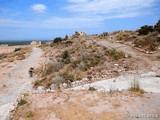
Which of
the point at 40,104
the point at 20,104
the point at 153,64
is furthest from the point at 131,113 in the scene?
Answer: the point at 153,64

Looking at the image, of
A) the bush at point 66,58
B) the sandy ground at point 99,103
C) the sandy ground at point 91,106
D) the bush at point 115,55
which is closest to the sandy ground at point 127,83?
the sandy ground at point 99,103

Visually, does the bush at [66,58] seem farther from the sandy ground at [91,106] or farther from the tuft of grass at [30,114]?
the tuft of grass at [30,114]

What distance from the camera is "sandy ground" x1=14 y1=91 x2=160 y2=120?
8859 millimetres

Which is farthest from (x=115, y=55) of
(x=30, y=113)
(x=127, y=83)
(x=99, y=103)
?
(x=30, y=113)

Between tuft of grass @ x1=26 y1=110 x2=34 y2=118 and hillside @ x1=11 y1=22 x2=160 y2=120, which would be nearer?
hillside @ x1=11 y1=22 x2=160 y2=120

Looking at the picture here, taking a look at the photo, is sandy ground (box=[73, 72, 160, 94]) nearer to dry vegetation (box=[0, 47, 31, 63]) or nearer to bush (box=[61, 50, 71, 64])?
bush (box=[61, 50, 71, 64])

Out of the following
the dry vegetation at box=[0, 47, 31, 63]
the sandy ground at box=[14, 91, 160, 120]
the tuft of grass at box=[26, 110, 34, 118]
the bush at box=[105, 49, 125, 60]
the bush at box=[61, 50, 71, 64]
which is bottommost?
the dry vegetation at box=[0, 47, 31, 63]

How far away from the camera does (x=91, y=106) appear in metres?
9.82

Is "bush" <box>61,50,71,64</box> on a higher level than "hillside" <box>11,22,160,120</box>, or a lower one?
higher

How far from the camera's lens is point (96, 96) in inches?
430

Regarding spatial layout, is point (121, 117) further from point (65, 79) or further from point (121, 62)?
point (121, 62)

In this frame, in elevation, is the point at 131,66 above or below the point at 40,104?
above

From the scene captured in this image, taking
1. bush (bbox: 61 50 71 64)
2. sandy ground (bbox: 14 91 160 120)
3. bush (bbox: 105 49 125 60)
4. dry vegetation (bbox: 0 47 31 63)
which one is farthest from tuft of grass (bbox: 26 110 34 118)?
dry vegetation (bbox: 0 47 31 63)

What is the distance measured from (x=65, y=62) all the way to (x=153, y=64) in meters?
8.26
